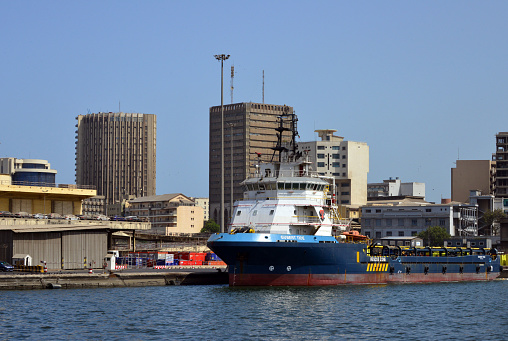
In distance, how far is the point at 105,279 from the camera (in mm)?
67875

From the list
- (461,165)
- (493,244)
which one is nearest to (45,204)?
(493,244)

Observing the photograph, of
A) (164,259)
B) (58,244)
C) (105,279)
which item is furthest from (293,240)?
(164,259)

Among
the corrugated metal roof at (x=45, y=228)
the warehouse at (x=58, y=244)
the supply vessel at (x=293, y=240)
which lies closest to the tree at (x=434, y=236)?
the supply vessel at (x=293, y=240)

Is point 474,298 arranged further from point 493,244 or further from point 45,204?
point 493,244

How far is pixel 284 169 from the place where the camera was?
7288 cm

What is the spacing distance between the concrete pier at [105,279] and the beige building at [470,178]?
132 metres

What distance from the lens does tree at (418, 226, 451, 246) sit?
141m

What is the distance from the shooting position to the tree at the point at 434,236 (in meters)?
141

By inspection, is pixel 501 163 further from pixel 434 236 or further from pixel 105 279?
pixel 105 279

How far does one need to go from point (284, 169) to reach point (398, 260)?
15218 millimetres

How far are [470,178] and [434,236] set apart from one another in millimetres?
61170

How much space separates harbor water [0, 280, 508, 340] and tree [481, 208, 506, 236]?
88753mm

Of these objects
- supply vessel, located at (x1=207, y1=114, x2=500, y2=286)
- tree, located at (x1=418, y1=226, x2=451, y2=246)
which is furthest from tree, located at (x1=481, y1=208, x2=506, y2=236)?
supply vessel, located at (x1=207, y1=114, x2=500, y2=286)

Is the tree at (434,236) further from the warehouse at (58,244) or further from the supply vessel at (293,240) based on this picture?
the warehouse at (58,244)
